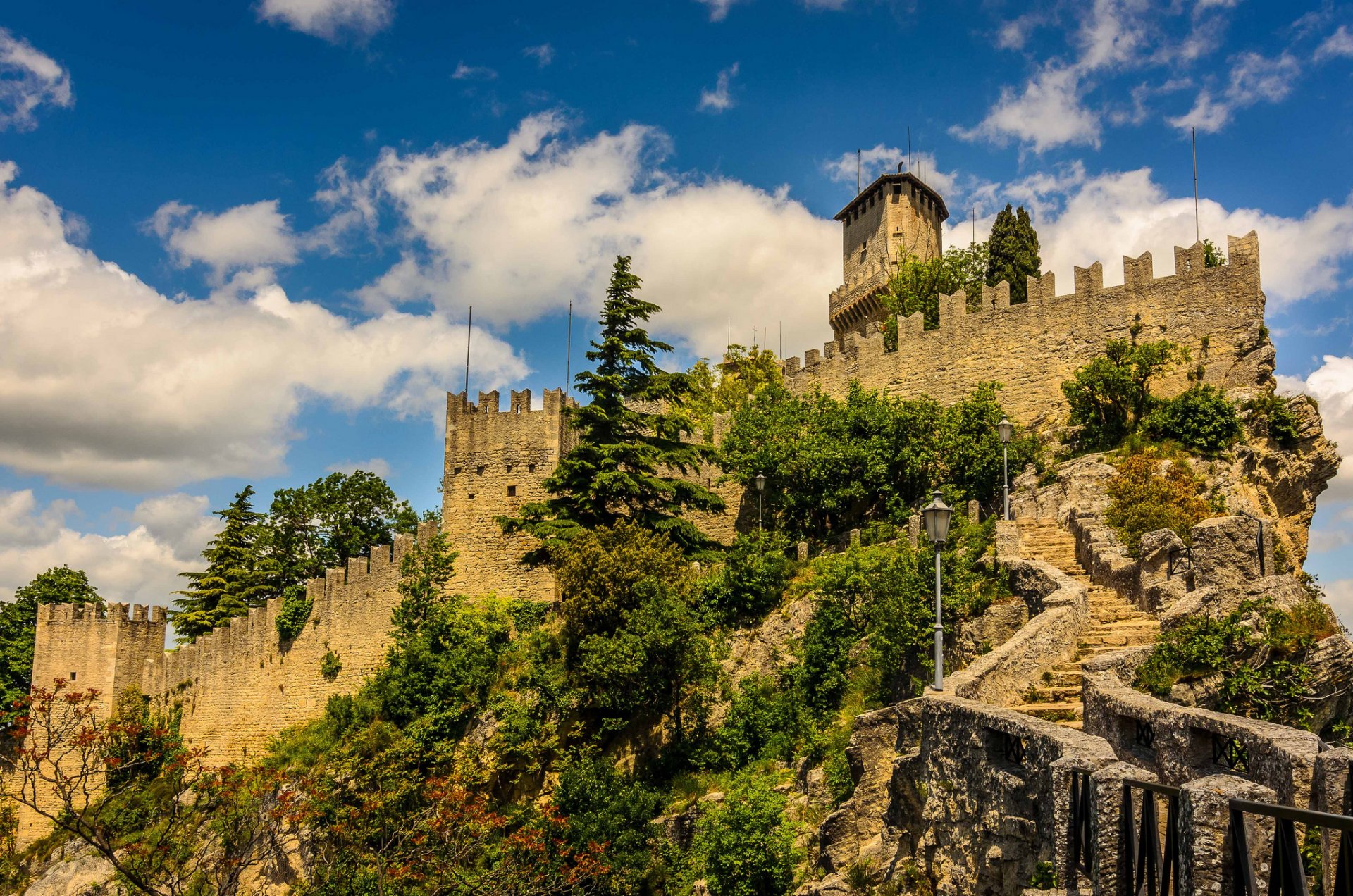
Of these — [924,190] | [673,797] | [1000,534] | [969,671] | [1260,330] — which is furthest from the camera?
[924,190]

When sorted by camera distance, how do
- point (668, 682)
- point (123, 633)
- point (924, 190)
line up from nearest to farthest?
point (668, 682), point (123, 633), point (924, 190)

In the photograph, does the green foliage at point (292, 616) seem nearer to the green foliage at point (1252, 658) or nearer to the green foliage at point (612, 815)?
the green foliage at point (612, 815)

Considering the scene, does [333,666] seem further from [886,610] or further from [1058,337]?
[1058,337]

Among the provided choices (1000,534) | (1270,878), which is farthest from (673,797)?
(1270,878)

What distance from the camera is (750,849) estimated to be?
1486cm

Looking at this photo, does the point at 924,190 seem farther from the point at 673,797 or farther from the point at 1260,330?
the point at 673,797

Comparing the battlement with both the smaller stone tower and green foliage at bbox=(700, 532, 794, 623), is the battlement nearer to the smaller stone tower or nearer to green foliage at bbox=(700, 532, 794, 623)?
the smaller stone tower

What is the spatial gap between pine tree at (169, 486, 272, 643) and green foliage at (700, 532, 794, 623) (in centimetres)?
2079

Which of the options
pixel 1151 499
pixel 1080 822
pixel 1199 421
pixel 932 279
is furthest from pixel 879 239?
pixel 1080 822

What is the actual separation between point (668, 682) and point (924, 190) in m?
31.1

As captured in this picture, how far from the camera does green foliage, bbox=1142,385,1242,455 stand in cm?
2094

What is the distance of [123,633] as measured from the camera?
34500mm

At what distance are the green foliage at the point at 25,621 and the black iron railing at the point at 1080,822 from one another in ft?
119

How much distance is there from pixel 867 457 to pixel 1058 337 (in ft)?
20.3
